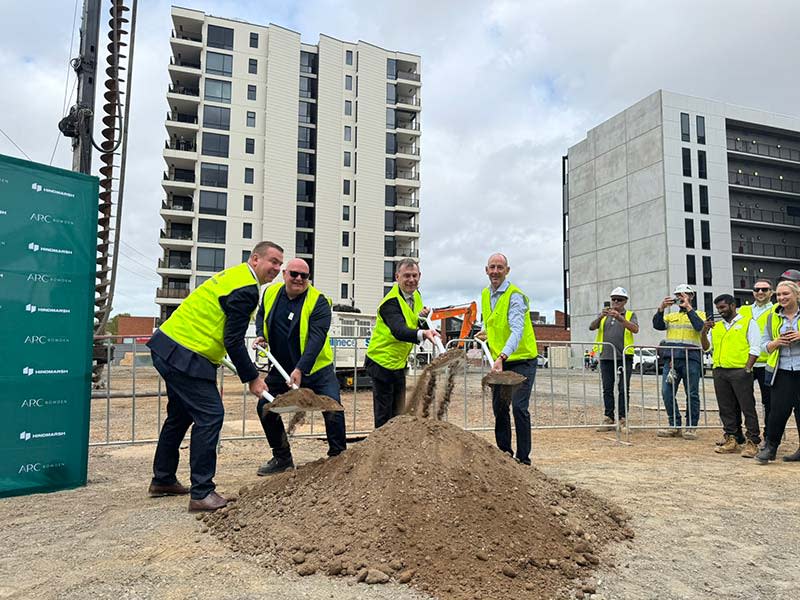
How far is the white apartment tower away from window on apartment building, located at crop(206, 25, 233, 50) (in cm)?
8

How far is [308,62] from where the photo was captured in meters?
47.5

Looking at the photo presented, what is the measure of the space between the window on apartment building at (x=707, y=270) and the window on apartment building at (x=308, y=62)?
3317 cm

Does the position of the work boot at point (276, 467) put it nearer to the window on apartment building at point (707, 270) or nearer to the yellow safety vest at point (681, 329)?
the yellow safety vest at point (681, 329)

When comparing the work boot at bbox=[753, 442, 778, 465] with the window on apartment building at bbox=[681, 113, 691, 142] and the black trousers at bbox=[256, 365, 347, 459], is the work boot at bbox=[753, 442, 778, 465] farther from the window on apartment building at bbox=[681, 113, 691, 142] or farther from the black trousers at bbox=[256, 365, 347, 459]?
the window on apartment building at bbox=[681, 113, 691, 142]

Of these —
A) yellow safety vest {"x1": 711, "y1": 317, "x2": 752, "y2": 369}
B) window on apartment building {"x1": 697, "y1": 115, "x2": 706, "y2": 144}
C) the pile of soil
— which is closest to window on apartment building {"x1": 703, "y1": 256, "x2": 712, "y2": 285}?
window on apartment building {"x1": 697, "y1": 115, "x2": 706, "y2": 144}

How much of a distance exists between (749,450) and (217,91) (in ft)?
145

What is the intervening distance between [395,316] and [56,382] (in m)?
2.76

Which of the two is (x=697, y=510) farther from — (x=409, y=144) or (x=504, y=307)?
(x=409, y=144)

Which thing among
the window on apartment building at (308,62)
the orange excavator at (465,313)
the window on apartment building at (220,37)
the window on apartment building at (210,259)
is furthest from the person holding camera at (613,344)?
the window on apartment building at (308,62)

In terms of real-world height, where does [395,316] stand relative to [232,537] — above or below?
above

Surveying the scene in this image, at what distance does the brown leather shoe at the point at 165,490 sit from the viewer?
4.39m

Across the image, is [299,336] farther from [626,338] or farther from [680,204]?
[680,204]

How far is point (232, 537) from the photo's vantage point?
3307mm

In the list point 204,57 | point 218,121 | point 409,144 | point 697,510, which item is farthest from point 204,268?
point 697,510
